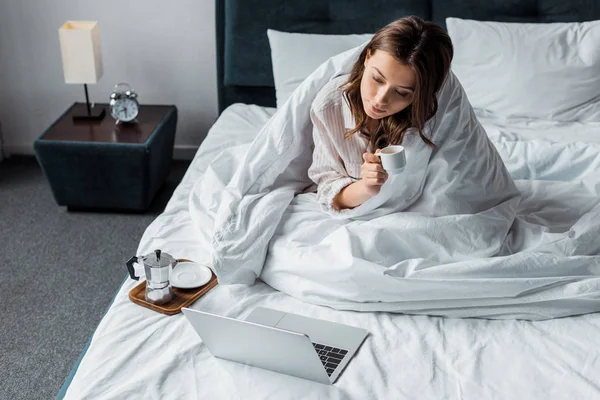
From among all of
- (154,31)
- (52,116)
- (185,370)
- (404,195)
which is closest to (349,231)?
(404,195)

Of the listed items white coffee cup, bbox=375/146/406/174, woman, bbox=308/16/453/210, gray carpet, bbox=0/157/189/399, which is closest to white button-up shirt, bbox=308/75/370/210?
woman, bbox=308/16/453/210

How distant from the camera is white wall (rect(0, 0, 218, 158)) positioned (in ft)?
11.0

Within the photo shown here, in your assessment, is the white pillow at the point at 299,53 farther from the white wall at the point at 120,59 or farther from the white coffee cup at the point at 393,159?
the white coffee cup at the point at 393,159

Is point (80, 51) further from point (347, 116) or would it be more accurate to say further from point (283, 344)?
point (283, 344)

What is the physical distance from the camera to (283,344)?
1429 mm

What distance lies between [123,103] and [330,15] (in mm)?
962

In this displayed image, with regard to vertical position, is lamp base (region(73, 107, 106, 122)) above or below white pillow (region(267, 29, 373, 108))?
below

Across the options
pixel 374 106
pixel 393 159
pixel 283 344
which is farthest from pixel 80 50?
pixel 283 344

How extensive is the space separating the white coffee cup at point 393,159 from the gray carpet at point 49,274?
1.22 meters

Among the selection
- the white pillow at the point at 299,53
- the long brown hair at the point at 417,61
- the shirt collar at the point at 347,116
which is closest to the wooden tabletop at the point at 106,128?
the white pillow at the point at 299,53

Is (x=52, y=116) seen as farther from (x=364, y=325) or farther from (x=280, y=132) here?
(x=364, y=325)

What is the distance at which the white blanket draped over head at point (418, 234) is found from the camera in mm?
1708

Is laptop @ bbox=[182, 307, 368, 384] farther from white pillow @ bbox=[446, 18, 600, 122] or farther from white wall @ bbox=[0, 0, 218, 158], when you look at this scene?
white wall @ bbox=[0, 0, 218, 158]

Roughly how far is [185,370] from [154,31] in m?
2.22
